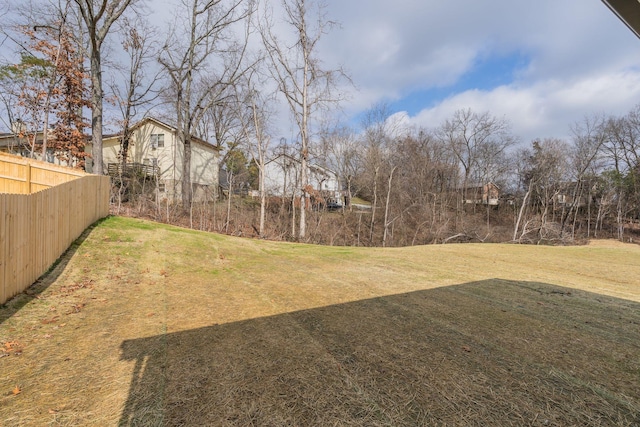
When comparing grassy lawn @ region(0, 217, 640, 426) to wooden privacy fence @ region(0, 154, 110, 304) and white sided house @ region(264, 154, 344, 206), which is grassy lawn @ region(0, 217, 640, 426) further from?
white sided house @ region(264, 154, 344, 206)

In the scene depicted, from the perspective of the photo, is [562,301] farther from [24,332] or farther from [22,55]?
[22,55]

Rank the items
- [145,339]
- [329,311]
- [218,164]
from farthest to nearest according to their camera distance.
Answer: [218,164] < [329,311] < [145,339]

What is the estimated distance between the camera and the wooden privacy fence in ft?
12.1

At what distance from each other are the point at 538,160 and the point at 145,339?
3531 cm

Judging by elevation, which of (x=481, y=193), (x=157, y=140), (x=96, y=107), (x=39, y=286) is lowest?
(x=39, y=286)

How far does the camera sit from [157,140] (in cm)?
2684

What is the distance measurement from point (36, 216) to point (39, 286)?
1088 mm

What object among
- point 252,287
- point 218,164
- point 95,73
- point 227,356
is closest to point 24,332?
point 227,356

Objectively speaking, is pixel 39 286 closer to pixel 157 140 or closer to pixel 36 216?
pixel 36 216

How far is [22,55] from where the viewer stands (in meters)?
15.4

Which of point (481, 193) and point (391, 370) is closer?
point (391, 370)

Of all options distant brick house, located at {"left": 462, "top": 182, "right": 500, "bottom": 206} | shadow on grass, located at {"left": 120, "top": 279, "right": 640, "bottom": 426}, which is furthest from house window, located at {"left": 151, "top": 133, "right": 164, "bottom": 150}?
distant brick house, located at {"left": 462, "top": 182, "right": 500, "bottom": 206}

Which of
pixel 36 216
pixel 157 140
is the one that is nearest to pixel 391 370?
pixel 36 216

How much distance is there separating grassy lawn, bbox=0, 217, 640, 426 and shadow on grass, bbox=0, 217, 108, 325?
0.04 metres
